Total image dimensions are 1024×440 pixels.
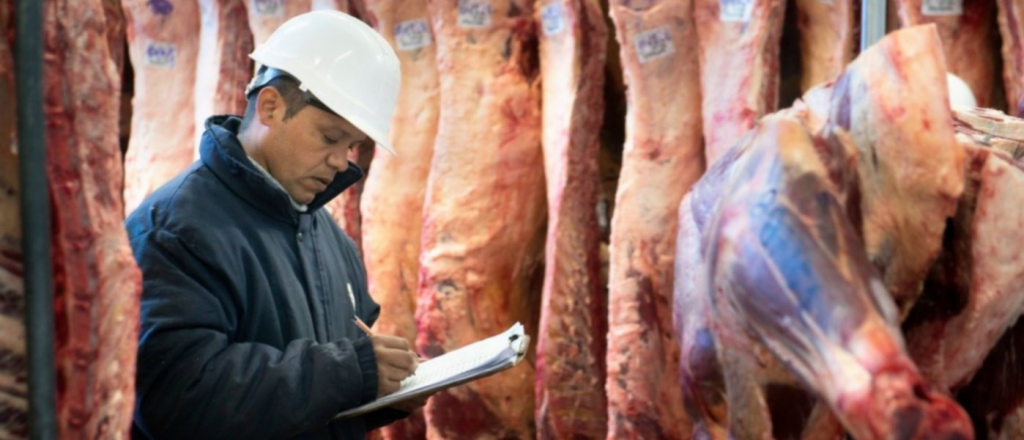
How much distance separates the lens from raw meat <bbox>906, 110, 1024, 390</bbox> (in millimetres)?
2496

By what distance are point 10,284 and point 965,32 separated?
3116 millimetres

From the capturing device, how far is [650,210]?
4586 millimetres

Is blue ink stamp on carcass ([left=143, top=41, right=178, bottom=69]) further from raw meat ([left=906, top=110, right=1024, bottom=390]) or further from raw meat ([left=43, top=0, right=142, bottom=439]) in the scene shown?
raw meat ([left=906, top=110, right=1024, bottom=390])

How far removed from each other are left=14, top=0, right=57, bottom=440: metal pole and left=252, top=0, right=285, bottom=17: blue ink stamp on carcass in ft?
12.2

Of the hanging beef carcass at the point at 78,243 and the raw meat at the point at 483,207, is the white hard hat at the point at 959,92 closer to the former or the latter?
the raw meat at the point at 483,207

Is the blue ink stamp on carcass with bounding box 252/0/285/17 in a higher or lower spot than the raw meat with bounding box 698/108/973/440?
higher

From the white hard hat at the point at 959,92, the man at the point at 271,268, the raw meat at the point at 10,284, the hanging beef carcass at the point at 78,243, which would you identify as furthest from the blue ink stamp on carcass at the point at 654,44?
the raw meat at the point at 10,284

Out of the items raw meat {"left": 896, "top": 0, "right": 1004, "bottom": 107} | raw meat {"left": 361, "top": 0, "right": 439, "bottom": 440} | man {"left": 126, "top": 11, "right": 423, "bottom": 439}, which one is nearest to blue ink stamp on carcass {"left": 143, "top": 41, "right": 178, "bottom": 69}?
raw meat {"left": 361, "top": 0, "right": 439, "bottom": 440}

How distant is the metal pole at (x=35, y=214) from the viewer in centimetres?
202

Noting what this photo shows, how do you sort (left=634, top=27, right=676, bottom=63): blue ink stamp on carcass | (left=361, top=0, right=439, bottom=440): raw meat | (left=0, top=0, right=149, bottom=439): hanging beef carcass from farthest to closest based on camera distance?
(left=361, top=0, right=439, bottom=440): raw meat
(left=634, top=27, right=676, bottom=63): blue ink stamp on carcass
(left=0, top=0, right=149, bottom=439): hanging beef carcass

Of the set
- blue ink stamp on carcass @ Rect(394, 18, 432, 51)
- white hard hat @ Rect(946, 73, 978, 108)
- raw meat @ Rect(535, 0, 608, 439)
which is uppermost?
blue ink stamp on carcass @ Rect(394, 18, 432, 51)

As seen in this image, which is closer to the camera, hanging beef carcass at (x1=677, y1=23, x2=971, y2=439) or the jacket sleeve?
hanging beef carcass at (x1=677, y1=23, x2=971, y2=439)

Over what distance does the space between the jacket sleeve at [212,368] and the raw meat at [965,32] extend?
2.19 meters

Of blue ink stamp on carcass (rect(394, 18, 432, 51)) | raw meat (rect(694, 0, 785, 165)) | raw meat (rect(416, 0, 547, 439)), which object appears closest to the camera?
raw meat (rect(694, 0, 785, 165))
